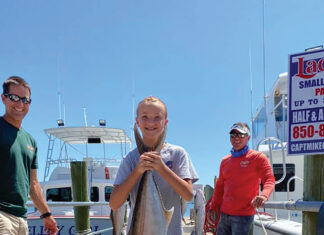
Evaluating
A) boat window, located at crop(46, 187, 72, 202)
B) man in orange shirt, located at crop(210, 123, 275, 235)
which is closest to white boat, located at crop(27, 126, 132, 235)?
boat window, located at crop(46, 187, 72, 202)

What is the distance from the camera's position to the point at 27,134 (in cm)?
298

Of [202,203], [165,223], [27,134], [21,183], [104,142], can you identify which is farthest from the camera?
[104,142]

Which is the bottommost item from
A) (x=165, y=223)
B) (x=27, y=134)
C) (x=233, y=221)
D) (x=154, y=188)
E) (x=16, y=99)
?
(x=233, y=221)

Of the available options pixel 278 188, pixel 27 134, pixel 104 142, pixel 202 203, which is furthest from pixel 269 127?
pixel 27 134

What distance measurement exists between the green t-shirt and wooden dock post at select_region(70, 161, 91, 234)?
2.29 metres

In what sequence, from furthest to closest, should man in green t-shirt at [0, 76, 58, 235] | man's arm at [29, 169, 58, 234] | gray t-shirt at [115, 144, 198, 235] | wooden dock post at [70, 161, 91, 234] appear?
wooden dock post at [70, 161, 91, 234] → man's arm at [29, 169, 58, 234] → man in green t-shirt at [0, 76, 58, 235] → gray t-shirt at [115, 144, 198, 235]

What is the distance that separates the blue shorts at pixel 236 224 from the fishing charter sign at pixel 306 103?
1253 millimetres

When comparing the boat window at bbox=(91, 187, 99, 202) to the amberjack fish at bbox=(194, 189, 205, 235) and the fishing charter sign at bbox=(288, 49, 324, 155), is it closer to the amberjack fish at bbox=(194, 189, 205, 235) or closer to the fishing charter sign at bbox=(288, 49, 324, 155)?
the amberjack fish at bbox=(194, 189, 205, 235)

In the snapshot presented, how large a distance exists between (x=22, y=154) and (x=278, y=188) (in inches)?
308

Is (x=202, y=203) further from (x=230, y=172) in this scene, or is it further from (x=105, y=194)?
(x=105, y=194)

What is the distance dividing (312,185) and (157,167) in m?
1.32

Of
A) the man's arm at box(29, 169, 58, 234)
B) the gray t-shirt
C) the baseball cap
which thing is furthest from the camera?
the baseball cap

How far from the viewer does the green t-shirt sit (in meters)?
2.66

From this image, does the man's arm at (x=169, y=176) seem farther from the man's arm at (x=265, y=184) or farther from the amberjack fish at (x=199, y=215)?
the amberjack fish at (x=199, y=215)
